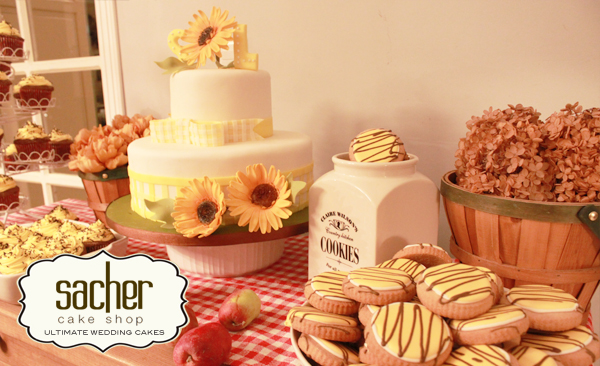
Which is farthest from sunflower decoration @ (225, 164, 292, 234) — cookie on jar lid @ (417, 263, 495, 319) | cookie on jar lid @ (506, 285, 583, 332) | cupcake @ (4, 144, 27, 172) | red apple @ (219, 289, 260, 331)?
cupcake @ (4, 144, 27, 172)

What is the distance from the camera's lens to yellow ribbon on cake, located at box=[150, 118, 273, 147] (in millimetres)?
993

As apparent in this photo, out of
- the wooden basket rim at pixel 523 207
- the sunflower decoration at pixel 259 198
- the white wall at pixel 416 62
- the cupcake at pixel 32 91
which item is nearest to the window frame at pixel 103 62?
the cupcake at pixel 32 91

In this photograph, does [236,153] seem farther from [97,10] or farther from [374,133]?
[97,10]

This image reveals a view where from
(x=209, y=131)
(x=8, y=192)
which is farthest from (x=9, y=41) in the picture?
(x=209, y=131)

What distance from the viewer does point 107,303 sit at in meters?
0.80

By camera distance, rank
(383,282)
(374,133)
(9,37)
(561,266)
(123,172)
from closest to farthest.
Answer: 1. (383,282)
2. (561,266)
3. (374,133)
4. (123,172)
5. (9,37)

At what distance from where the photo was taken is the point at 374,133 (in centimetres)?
87

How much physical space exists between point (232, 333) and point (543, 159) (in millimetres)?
685

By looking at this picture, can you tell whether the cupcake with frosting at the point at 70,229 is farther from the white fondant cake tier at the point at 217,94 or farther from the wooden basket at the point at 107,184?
the white fondant cake tier at the point at 217,94

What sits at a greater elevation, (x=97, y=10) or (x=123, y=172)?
(x=97, y=10)

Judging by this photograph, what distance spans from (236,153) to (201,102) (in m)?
0.18

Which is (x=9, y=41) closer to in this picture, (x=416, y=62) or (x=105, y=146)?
(x=105, y=146)

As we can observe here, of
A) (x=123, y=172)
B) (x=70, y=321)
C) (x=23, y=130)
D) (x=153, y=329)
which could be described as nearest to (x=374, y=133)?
(x=153, y=329)

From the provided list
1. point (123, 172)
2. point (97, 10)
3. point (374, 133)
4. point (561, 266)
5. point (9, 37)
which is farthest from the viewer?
point (97, 10)
